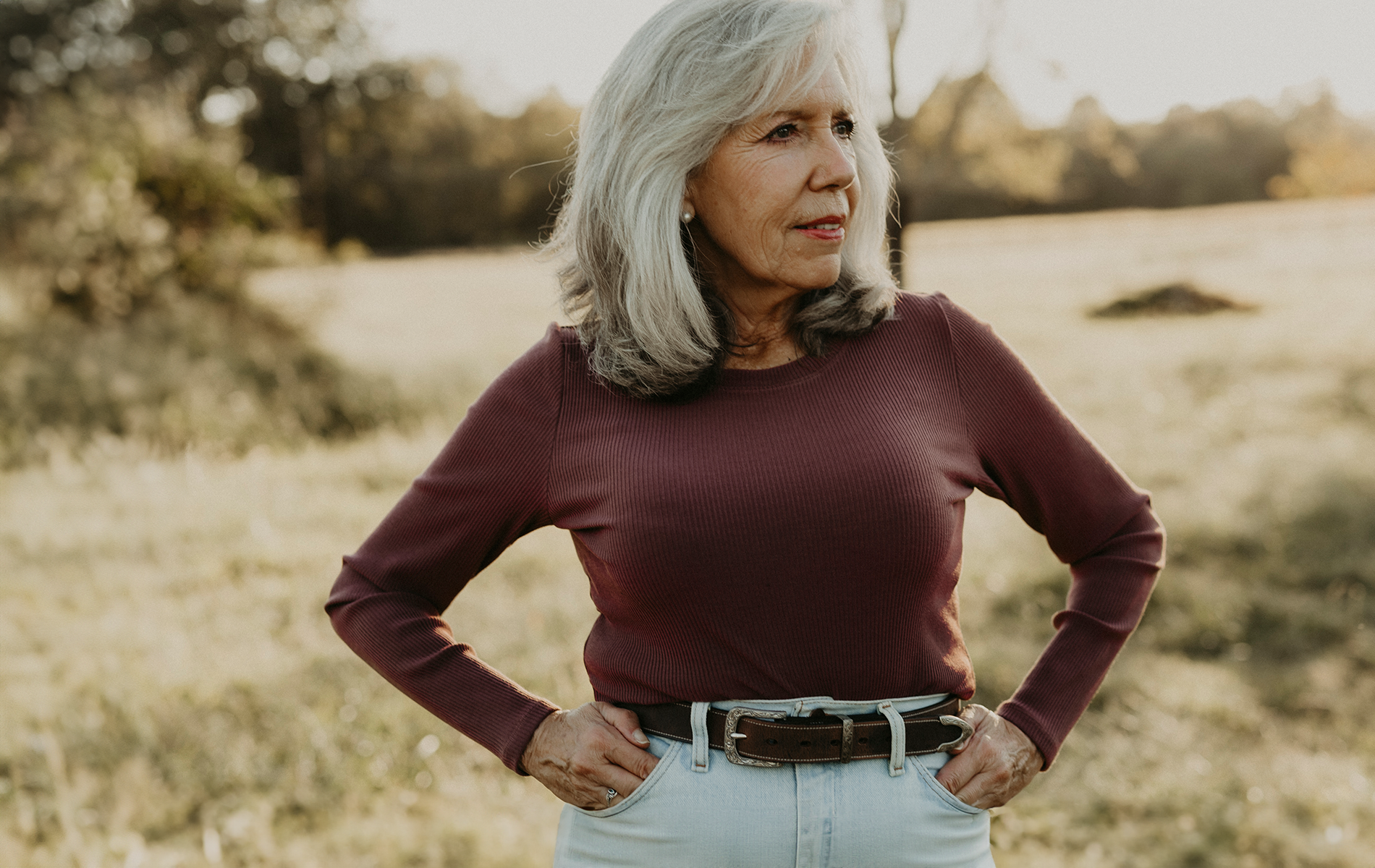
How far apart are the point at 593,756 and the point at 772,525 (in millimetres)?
498

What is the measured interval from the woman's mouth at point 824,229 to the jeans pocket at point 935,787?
0.91 metres

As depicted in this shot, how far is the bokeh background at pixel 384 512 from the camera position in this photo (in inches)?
153

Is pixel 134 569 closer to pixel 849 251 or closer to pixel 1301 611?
pixel 849 251

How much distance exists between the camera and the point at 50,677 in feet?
16.8

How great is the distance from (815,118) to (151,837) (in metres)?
3.50

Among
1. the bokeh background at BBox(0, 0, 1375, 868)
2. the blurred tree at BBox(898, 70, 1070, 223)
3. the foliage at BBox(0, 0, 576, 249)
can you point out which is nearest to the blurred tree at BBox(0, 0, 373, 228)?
the foliage at BBox(0, 0, 576, 249)

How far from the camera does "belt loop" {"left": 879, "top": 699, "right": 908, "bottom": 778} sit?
1.71 meters

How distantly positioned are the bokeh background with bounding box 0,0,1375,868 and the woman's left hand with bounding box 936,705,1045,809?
1.11 meters

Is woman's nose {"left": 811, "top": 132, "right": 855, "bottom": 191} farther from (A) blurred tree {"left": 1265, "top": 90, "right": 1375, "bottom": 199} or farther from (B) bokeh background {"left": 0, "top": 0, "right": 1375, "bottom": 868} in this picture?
(A) blurred tree {"left": 1265, "top": 90, "right": 1375, "bottom": 199}

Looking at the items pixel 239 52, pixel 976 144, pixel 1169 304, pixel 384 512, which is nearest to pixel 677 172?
pixel 384 512

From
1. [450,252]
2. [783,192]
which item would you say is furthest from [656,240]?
[450,252]

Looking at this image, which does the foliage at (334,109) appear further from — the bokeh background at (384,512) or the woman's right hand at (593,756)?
the woman's right hand at (593,756)

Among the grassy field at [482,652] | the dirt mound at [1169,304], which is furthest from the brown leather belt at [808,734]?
the dirt mound at [1169,304]

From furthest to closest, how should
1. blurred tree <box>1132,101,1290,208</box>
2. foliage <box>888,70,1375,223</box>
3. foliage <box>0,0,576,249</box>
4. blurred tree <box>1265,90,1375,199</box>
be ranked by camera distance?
blurred tree <box>1132,101,1290,208</box> → foliage <box>0,0,576,249</box> → blurred tree <box>1265,90,1375,199</box> → foliage <box>888,70,1375,223</box>
